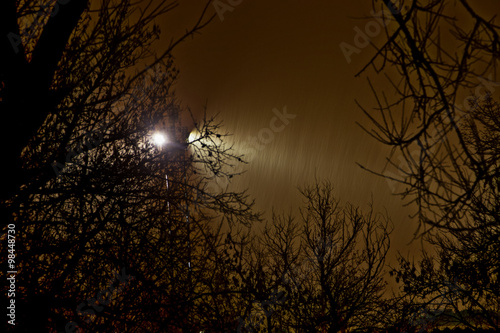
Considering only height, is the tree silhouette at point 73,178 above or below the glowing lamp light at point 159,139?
below

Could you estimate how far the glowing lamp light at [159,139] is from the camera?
6.87 m

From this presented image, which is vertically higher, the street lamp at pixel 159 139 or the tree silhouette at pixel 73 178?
the street lamp at pixel 159 139

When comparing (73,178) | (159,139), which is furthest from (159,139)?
(73,178)

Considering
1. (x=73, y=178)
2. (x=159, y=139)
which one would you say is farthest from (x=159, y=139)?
(x=73, y=178)

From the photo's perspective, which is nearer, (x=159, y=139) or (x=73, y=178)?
(x=73, y=178)

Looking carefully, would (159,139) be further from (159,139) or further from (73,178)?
(73,178)

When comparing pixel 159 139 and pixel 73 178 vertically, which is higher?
pixel 159 139

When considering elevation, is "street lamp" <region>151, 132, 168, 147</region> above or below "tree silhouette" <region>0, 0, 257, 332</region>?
above

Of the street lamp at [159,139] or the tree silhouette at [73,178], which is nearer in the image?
the tree silhouette at [73,178]

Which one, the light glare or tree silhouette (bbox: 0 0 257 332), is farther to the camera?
the light glare

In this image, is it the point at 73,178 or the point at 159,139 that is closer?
the point at 73,178

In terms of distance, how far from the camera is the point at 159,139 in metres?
7.00

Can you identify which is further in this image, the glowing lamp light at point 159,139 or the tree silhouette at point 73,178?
the glowing lamp light at point 159,139

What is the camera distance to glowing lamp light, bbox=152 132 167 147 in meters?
6.87
